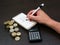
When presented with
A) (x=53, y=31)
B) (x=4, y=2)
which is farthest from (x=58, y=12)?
(x=4, y=2)

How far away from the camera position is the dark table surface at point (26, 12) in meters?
0.99

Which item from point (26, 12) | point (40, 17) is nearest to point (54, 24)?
point (40, 17)

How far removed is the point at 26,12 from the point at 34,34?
240mm

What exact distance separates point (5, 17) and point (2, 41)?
0.22 meters

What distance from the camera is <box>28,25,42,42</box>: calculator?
0.98 m

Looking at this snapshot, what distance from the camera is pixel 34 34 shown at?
1.01 metres

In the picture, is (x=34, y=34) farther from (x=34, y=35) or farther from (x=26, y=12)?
(x=26, y=12)

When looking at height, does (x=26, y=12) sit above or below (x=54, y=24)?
above

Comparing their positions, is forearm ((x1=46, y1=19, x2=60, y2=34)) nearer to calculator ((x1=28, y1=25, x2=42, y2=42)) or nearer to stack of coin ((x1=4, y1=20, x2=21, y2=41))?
calculator ((x1=28, y1=25, x2=42, y2=42))

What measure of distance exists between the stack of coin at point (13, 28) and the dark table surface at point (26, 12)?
24 millimetres

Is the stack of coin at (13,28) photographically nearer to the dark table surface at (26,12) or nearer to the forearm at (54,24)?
the dark table surface at (26,12)

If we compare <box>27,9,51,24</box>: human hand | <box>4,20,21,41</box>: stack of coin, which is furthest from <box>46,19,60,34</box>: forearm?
<box>4,20,21,41</box>: stack of coin

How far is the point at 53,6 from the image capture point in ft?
4.05

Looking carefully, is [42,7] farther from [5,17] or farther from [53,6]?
[5,17]
